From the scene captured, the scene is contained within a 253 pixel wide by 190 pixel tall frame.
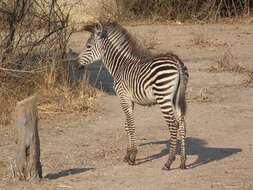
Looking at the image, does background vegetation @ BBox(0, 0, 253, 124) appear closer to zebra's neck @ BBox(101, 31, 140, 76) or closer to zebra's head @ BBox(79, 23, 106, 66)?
zebra's head @ BBox(79, 23, 106, 66)

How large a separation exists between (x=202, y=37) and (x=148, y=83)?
1155 cm

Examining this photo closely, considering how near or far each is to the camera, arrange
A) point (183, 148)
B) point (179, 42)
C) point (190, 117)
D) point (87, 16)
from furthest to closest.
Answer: point (87, 16) → point (179, 42) → point (190, 117) → point (183, 148)

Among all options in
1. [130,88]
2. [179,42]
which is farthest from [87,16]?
[130,88]

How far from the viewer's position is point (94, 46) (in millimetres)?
10352

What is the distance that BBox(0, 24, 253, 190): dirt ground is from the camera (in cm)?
872

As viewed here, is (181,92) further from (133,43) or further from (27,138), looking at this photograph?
(27,138)

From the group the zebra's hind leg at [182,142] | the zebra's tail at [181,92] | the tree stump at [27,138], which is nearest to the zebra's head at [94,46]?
the zebra's tail at [181,92]

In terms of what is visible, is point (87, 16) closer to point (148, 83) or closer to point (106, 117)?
point (106, 117)

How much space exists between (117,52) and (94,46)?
523mm

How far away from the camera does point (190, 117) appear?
1237 centimetres

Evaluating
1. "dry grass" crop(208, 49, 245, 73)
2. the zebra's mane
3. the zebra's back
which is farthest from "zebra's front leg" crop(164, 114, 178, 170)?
"dry grass" crop(208, 49, 245, 73)

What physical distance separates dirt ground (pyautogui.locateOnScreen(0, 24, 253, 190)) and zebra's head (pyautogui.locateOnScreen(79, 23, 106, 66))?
1.24 meters

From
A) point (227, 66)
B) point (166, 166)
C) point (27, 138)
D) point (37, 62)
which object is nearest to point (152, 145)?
point (166, 166)

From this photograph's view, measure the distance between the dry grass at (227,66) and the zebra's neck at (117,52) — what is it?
6.63 meters
